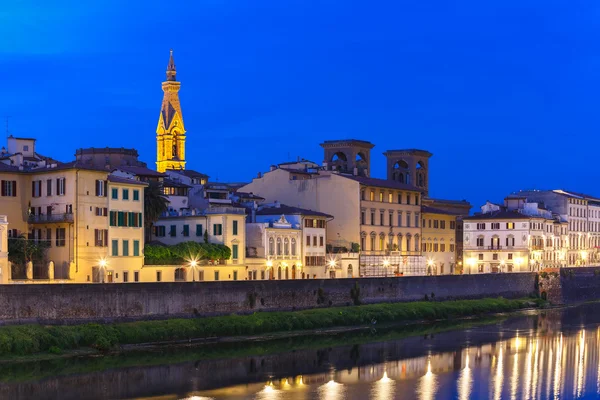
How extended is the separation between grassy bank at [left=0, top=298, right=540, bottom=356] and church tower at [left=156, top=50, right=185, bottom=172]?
60.0 meters

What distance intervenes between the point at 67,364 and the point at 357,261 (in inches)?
1706

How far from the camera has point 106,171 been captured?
67438 millimetres

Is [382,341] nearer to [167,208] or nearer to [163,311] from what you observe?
[163,311]

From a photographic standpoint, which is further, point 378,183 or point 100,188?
point 378,183

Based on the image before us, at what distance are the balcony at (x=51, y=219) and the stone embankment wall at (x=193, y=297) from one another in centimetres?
914

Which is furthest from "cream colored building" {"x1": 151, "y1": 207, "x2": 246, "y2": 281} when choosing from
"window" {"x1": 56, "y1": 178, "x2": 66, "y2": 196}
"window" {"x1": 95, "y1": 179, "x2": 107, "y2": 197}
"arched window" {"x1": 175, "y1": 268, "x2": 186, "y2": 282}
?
"window" {"x1": 56, "y1": 178, "x2": 66, "y2": 196}

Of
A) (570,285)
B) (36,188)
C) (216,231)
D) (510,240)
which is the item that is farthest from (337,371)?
(510,240)

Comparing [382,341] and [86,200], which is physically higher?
[86,200]

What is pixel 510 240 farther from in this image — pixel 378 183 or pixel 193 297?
pixel 193 297

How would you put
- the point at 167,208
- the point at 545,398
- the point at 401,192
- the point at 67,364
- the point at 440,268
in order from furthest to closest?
1. the point at 440,268
2. the point at 401,192
3. the point at 167,208
4. the point at 67,364
5. the point at 545,398

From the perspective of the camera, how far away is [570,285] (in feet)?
338

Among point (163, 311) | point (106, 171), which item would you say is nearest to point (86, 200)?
point (106, 171)

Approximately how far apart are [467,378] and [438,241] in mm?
59233

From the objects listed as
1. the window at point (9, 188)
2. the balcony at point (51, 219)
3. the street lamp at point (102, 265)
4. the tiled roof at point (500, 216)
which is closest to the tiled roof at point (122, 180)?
the balcony at point (51, 219)
